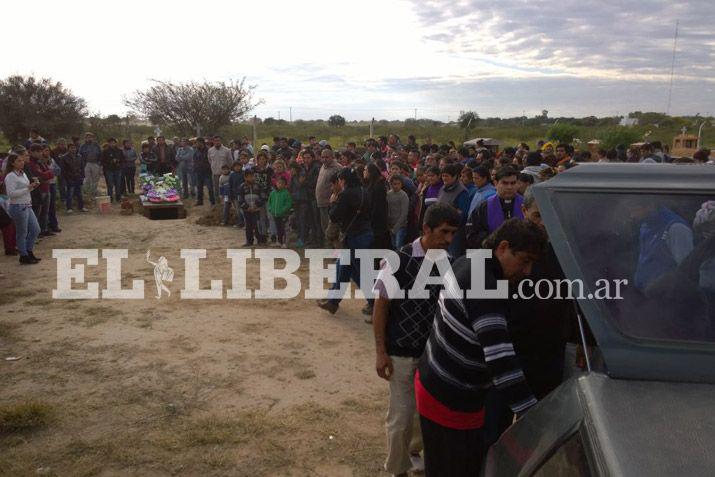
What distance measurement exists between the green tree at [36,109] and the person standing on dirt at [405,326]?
989 inches

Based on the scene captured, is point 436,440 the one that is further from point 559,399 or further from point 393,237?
point 393,237

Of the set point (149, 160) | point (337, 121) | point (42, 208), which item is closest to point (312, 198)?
point (42, 208)

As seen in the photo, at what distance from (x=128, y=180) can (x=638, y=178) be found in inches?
685

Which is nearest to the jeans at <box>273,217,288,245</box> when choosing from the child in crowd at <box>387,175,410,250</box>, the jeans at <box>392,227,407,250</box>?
the jeans at <box>392,227,407,250</box>

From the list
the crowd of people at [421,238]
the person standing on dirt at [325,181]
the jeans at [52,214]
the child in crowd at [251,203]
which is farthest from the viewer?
the jeans at [52,214]

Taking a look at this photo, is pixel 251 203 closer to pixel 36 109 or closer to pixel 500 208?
pixel 500 208

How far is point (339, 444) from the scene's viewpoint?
164 inches

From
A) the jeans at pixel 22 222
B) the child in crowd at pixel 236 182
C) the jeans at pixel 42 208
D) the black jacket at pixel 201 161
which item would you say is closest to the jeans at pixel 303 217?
the child in crowd at pixel 236 182

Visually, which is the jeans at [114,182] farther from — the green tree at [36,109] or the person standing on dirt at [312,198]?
the green tree at [36,109]

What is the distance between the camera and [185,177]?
54.9 feet

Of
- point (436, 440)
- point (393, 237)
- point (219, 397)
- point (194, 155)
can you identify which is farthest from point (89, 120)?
point (436, 440)

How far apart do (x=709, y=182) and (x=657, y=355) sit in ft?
2.34

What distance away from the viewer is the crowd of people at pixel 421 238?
8.10ft

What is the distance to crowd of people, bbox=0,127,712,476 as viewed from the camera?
2.47 m
